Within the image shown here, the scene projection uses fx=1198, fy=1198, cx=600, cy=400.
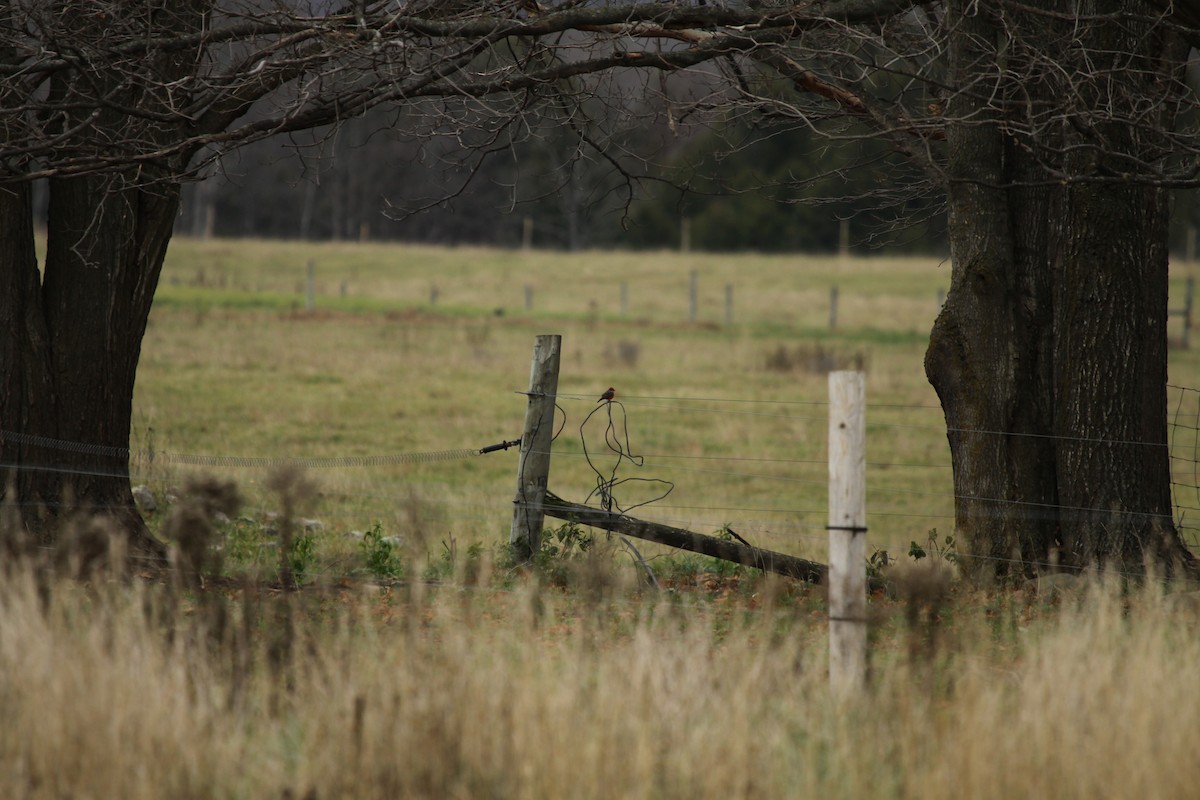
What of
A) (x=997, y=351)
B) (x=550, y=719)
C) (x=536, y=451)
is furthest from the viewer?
(x=536, y=451)

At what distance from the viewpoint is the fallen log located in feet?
22.8

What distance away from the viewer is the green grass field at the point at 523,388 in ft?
40.2

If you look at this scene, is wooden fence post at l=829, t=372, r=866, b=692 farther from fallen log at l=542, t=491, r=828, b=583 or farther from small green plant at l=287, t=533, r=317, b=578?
small green plant at l=287, t=533, r=317, b=578

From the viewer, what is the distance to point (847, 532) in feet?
14.7

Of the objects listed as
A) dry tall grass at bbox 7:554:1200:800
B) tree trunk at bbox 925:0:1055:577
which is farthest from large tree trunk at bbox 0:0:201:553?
tree trunk at bbox 925:0:1055:577

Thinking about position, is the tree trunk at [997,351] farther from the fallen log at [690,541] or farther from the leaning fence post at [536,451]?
the leaning fence post at [536,451]

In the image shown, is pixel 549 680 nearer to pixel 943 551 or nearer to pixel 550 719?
pixel 550 719

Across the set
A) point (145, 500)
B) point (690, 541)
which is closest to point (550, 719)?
point (690, 541)

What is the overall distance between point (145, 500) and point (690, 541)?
523 cm

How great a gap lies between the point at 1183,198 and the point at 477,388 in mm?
13392

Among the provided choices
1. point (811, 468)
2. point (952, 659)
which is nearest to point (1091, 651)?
point (952, 659)

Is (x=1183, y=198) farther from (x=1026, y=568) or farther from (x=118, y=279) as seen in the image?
(x=118, y=279)

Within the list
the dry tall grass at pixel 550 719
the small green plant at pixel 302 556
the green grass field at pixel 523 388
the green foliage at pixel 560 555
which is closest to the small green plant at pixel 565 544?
the green foliage at pixel 560 555

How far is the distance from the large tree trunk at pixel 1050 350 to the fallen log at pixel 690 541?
1.06 metres
